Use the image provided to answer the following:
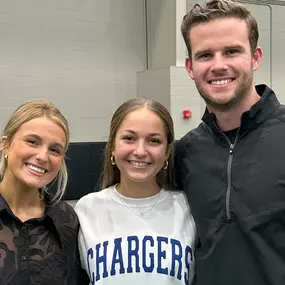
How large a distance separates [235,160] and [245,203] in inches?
5.4

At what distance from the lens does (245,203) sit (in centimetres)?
139

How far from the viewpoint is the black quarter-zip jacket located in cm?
135

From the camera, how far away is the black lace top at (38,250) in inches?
54.1

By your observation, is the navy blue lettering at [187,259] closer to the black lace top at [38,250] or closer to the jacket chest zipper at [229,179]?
the jacket chest zipper at [229,179]

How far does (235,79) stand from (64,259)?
2.62 feet

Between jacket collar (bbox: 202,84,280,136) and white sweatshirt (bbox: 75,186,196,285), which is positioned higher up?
jacket collar (bbox: 202,84,280,136)

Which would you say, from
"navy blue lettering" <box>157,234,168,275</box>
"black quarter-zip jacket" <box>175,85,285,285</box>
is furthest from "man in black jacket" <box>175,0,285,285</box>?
"navy blue lettering" <box>157,234,168,275</box>

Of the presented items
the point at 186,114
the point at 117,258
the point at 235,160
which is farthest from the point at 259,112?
the point at 186,114

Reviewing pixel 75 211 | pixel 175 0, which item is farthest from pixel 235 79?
pixel 175 0

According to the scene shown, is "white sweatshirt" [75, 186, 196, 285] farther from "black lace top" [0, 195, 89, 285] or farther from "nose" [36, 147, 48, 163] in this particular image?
"nose" [36, 147, 48, 163]

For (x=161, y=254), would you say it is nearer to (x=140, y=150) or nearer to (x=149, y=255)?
(x=149, y=255)

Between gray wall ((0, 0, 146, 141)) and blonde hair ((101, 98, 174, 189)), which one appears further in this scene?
gray wall ((0, 0, 146, 141))

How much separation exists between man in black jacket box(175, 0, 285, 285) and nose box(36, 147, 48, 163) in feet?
1.68

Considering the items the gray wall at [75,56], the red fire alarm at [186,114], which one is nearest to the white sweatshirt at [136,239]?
the red fire alarm at [186,114]
